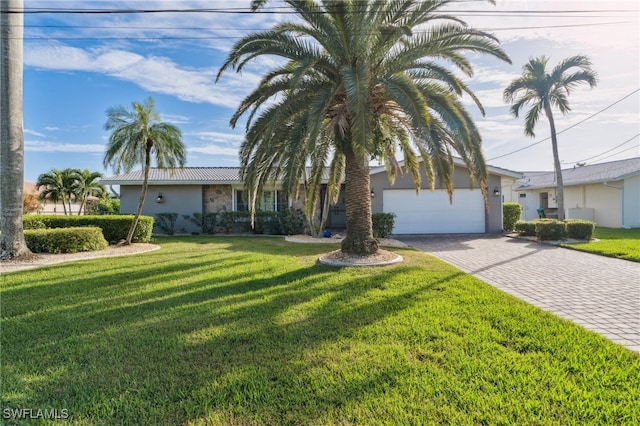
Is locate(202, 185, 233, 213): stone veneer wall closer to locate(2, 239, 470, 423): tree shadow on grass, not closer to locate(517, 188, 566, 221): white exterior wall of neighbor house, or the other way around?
locate(2, 239, 470, 423): tree shadow on grass

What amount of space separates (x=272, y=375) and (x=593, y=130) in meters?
29.5

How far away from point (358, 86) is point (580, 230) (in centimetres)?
1242

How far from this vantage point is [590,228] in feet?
43.6

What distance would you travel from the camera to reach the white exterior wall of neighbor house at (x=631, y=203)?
1917 centimetres

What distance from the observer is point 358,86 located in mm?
6734

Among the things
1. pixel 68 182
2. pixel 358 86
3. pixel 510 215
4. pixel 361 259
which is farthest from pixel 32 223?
pixel 510 215

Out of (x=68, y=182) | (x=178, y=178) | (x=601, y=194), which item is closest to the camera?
(x=178, y=178)

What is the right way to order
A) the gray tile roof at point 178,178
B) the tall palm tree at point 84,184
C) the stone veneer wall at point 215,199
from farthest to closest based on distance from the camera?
the tall palm tree at point 84,184 < the stone veneer wall at point 215,199 < the gray tile roof at point 178,178

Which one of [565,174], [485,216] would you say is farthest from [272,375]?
[565,174]

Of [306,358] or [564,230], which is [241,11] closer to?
[306,358]

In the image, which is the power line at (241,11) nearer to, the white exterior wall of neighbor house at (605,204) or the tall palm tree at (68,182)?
the white exterior wall of neighbor house at (605,204)

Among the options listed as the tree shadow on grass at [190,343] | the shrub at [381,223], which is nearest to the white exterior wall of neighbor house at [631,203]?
the shrub at [381,223]

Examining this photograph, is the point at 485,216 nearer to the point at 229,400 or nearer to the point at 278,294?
the point at 278,294
